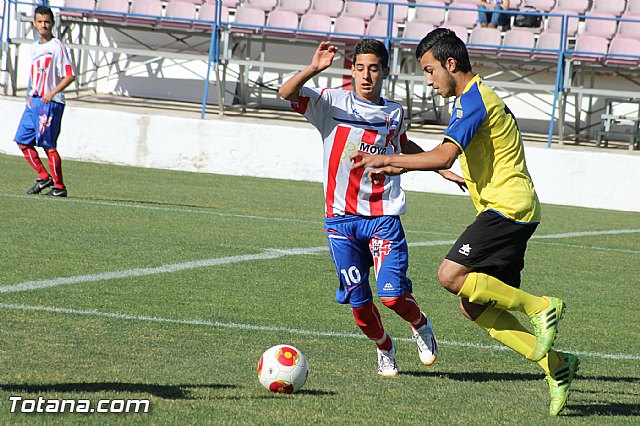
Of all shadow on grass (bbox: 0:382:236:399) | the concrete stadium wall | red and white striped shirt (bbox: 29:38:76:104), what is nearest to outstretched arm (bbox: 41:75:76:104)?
red and white striped shirt (bbox: 29:38:76:104)

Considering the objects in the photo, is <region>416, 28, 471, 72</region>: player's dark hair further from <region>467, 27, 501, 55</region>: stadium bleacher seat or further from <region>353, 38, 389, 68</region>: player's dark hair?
<region>467, 27, 501, 55</region>: stadium bleacher seat

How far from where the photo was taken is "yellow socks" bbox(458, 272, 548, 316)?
15.3 feet

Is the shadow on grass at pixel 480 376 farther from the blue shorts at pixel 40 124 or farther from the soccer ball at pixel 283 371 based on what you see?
the blue shorts at pixel 40 124

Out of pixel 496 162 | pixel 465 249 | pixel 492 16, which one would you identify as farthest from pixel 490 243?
pixel 492 16

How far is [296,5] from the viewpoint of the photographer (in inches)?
887

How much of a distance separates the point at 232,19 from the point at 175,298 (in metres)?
16.7

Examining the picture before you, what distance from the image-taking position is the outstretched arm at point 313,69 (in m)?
5.31

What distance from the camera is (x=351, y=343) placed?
5.98 metres

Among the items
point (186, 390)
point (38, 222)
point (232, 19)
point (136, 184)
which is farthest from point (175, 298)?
point (232, 19)

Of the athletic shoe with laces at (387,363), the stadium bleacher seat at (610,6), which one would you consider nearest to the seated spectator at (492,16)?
the stadium bleacher seat at (610,6)

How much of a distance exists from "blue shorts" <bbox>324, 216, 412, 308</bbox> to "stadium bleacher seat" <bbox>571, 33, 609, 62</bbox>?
15701 mm

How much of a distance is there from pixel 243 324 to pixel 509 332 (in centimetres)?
196

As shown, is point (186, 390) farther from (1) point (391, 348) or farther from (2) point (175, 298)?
(2) point (175, 298)

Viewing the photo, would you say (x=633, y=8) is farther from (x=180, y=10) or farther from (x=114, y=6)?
(x=114, y=6)
